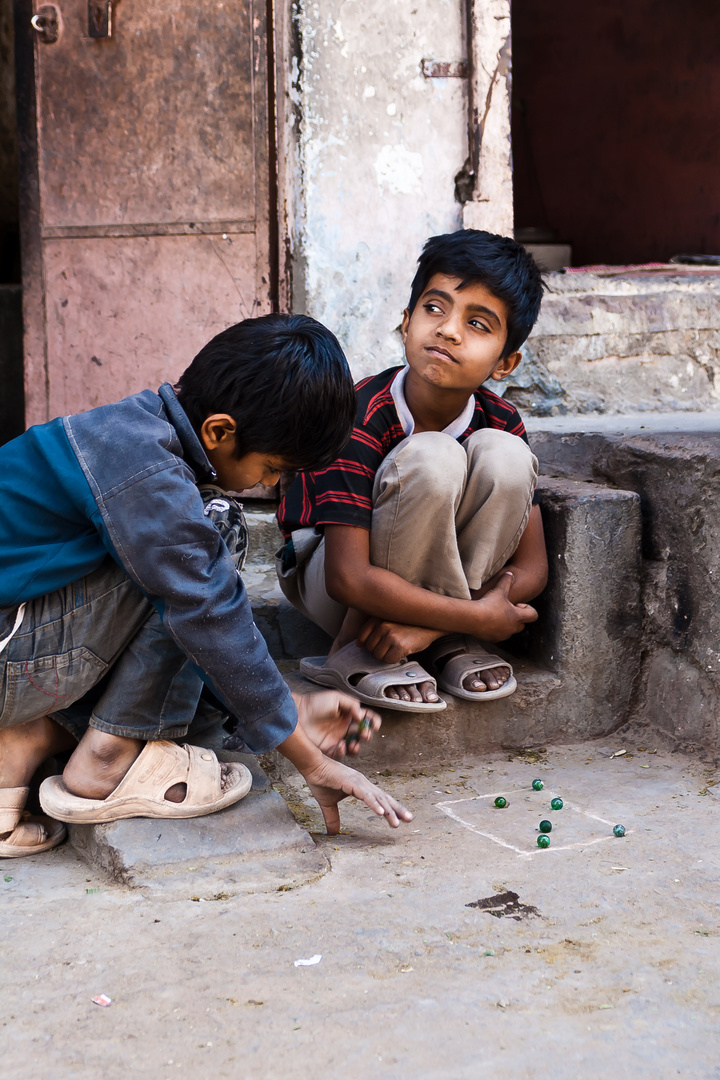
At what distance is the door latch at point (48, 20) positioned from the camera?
3.21 m

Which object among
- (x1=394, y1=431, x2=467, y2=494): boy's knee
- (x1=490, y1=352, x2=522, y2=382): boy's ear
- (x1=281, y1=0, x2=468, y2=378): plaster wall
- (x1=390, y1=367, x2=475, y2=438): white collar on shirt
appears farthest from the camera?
(x1=281, y1=0, x2=468, y2=378): plaster wall

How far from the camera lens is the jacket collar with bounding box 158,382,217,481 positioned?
1.68m

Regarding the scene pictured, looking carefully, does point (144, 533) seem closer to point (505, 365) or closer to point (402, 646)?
point (402, 646)

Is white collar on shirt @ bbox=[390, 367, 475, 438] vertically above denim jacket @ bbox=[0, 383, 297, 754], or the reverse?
white collar on shirt @ bbox=[390, 367, 475, 438]

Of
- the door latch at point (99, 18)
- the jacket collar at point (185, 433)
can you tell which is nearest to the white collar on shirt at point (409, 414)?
the jacket collar at point (185, 433)

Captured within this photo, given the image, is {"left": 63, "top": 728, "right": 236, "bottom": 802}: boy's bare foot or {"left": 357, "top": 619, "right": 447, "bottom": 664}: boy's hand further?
{"left": 357, "top": 619, "right": 447, "bottom": 664}: boy's hand

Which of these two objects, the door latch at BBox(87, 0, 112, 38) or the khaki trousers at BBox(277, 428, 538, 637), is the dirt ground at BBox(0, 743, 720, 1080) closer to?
the khaki trousers at BBox(277, 428, 538, 637)

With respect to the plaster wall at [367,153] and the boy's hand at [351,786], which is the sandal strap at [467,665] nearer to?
the boy's hand at [351,786]

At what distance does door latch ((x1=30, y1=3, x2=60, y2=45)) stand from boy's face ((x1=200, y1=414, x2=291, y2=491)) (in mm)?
2198

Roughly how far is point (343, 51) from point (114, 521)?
87.8 inches

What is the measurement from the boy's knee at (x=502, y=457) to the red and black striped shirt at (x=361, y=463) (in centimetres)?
12

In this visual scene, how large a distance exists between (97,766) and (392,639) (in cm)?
72

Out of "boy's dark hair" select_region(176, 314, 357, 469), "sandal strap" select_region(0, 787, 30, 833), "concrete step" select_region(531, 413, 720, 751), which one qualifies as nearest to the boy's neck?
"concrete step" select_region(531, 413, 720, 751)

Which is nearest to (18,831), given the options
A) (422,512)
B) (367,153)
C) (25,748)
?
(25,748)
